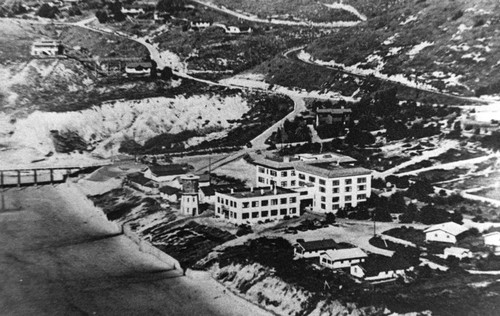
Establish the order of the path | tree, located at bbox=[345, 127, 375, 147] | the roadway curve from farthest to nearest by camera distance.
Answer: the path
the roadway curve
tree, located at bbox=[345, 127, 375, 147]

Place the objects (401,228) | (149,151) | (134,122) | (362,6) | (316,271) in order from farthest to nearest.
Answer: (362,6)
(134,122)
(149,151)
(401,228)
(316,271)

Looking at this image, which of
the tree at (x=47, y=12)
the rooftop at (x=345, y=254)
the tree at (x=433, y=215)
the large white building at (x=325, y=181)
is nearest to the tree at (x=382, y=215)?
the tree at (x=433, y=215)

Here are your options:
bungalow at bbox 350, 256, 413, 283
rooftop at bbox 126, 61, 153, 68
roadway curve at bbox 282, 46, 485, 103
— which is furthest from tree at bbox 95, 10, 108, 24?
bungalow at bbox 350, 256, 413, 283

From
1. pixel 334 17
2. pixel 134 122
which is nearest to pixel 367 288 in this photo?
pixel 134 122

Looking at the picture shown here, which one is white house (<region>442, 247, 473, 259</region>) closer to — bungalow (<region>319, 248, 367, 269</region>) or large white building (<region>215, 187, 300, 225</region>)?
bungalow (<region>319, 248, 367, 269</region>)

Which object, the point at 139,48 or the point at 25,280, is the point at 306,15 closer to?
the point at 139,48

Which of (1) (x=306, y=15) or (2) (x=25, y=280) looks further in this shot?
(1) (x=306, y=15)

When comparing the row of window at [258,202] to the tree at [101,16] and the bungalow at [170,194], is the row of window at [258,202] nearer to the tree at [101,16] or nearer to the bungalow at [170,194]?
the bungalow at [170,194]
